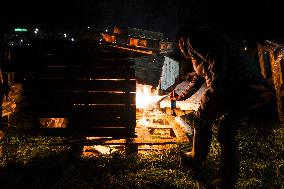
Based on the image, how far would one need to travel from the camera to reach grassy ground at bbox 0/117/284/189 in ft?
13.9

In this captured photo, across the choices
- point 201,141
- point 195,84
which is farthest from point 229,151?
point 195,84

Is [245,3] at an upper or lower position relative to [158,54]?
upper

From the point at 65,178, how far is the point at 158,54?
19.4 feet

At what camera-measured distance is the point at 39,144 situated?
587cm

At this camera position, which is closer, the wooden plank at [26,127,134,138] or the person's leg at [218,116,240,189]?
the person's leg at [218,116,240,189]

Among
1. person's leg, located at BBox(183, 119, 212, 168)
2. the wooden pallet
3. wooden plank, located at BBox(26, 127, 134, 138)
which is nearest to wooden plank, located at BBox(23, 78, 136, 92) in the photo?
the wooden pallet

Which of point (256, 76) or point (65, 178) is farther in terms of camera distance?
point (65, 178)

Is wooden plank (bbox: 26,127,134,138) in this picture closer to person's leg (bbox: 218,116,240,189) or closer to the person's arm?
the person's arm

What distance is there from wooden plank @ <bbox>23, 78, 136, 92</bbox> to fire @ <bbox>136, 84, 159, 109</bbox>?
216 cm

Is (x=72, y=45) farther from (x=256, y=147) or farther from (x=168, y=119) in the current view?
(x=256, y=147)

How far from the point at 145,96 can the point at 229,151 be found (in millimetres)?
4936

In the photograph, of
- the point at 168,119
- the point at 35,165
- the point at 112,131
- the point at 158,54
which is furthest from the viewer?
the point at 158,54

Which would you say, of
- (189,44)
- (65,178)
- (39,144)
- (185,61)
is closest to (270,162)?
(189,44)

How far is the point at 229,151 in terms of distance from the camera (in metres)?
3.81
